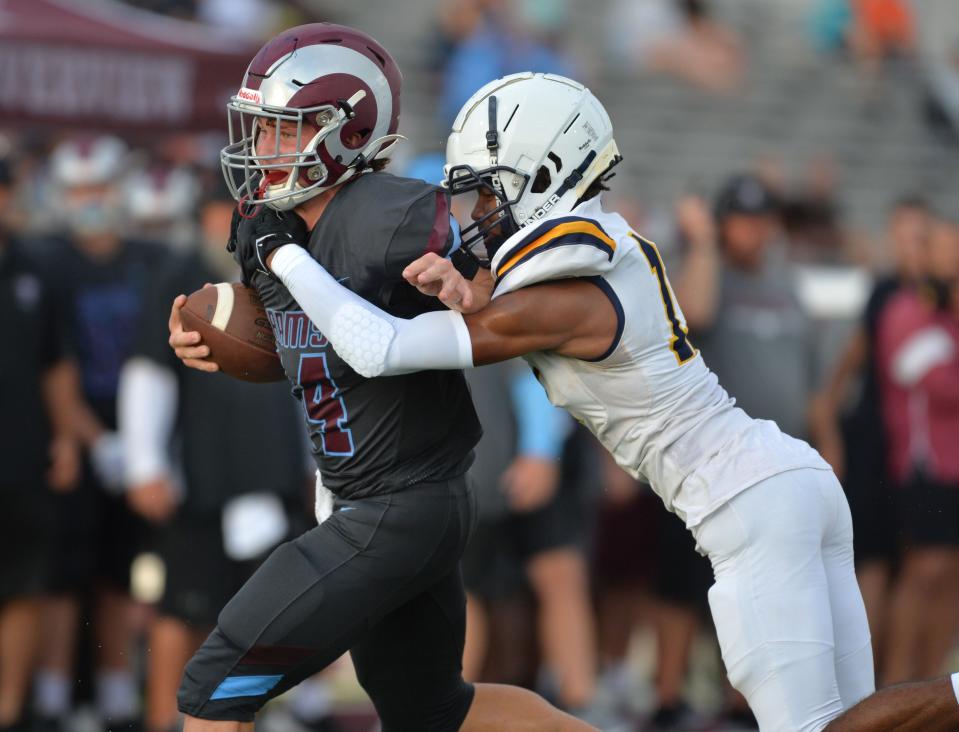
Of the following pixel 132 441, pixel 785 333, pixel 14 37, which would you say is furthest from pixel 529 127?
pixel 14 37

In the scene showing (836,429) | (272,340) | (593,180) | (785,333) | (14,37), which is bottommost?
(836,429)

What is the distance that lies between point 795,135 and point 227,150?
387 inches

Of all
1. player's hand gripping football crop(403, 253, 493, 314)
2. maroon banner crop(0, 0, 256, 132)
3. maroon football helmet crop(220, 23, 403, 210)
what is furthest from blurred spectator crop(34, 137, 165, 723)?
player's hand gripping football crop(403, 253, 493, 314)

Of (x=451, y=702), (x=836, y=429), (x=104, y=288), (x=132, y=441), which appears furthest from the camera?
(x=836, y=429)

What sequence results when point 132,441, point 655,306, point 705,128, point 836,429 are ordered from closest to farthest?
point 655,306, point 132,441, point 836,429, point 705,128

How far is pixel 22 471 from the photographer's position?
5.89 metres

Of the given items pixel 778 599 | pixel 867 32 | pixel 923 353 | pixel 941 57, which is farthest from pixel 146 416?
pixel 941 57

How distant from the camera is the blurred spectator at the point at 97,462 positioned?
6.12 m

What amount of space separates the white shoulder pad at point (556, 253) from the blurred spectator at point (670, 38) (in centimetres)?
836

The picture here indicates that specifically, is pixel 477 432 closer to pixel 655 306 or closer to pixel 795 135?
pixel 655 306

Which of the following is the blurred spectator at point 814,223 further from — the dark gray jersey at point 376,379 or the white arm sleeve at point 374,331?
Answer: the white arm sleeve at point 374,331

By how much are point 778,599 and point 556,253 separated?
2.96 feet

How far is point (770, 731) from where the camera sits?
3.54 meters

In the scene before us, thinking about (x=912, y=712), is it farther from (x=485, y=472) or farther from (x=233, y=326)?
(x=485, y=472)
